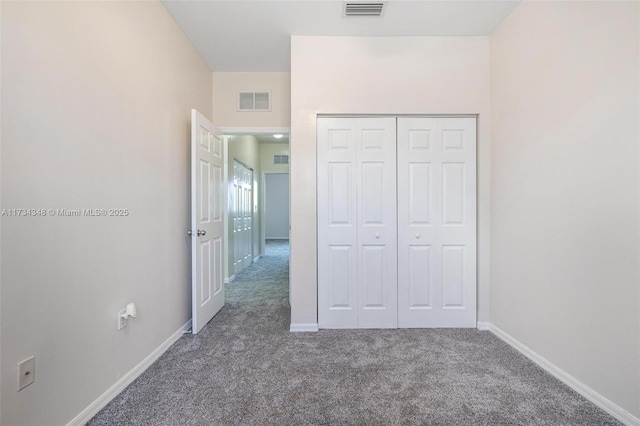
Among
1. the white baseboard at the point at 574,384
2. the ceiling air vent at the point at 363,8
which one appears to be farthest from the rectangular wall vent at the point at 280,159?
the white baseboard at the point at 574,384

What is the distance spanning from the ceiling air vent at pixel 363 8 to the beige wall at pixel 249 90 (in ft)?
3.93

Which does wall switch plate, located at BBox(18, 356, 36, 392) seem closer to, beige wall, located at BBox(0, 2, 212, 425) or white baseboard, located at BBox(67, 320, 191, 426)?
beige wall, located at BBox(0, 2, 212, 425)

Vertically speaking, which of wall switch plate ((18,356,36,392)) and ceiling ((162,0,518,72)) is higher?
ceiling ((162,0,518,72))

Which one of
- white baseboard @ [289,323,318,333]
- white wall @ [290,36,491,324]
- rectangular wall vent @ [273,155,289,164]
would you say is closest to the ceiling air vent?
white wall @ [290,36,491,324]

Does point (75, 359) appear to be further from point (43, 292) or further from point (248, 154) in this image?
point (248, 154)

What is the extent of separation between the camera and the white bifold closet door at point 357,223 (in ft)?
8.50

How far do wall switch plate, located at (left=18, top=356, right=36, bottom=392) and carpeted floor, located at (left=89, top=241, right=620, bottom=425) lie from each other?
476 millimetres

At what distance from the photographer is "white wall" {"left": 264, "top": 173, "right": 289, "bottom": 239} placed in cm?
1008

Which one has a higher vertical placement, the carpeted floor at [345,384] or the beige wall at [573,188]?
the beige wall at [573,188]

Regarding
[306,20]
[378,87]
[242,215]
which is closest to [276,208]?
[242,215]

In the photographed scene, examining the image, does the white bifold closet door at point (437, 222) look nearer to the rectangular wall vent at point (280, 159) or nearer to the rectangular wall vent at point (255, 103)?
the rectangular wall vent at point (255, 103)

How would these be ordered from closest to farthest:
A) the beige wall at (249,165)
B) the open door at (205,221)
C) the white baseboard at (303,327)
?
1. the open door at (205,221)
2. the white baseboard at (303,327)
3. the beige wall at (249,165)

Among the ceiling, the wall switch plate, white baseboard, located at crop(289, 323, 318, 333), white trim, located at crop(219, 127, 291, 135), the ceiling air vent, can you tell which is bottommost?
white baseboard, located at crop(289, 323, 318, 333)

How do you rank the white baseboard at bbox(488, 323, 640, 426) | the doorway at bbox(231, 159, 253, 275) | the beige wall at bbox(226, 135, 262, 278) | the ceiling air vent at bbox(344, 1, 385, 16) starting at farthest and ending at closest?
1. the doorway at bbox(231, 159, 253, 275)
2. the beige wall at bbox(226, 135, 262, 278)
3. the ceiling air vent at bbox(344, 1, 385, 16)
4. the white baseboard at bbox(488, 323, 640, 426)
